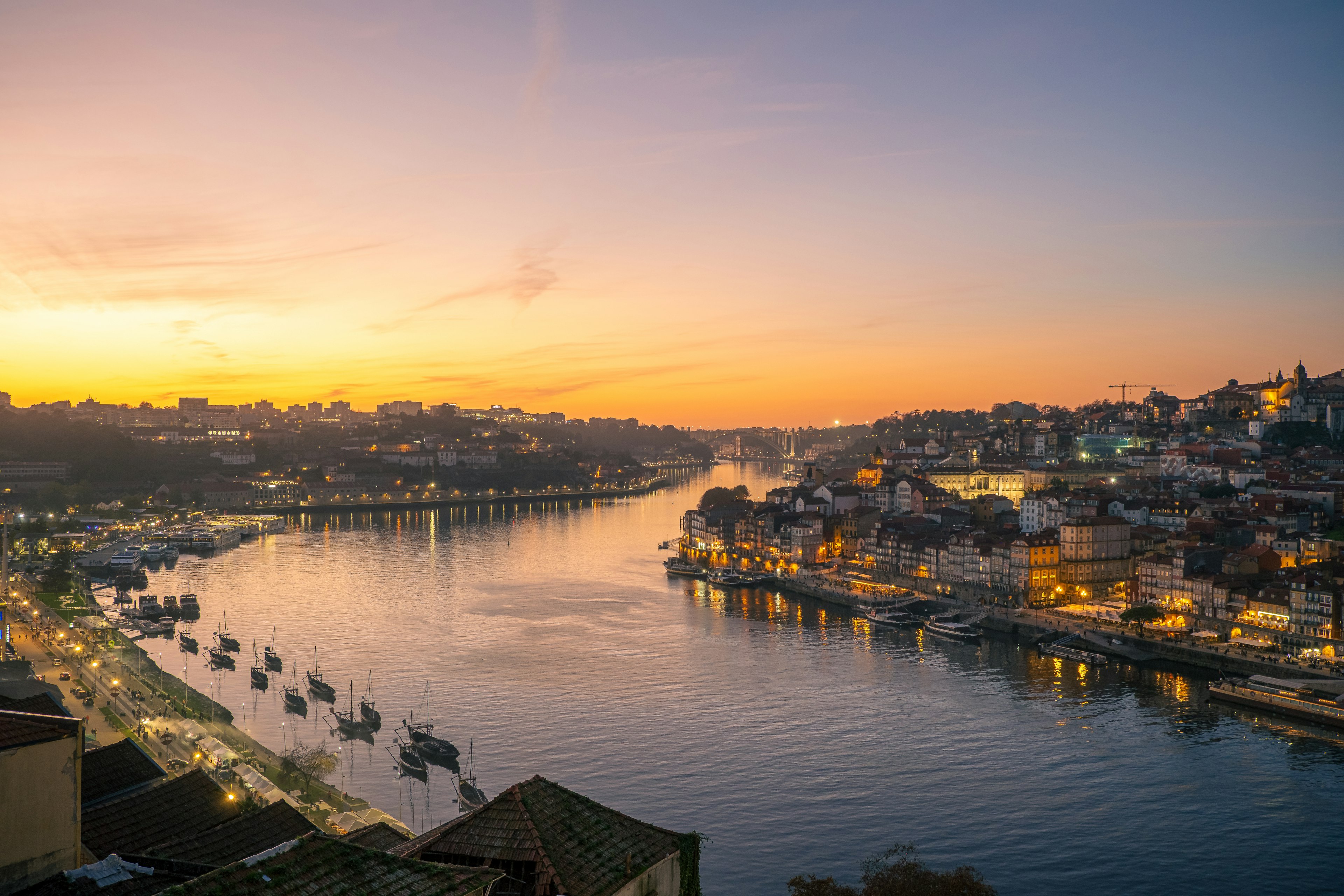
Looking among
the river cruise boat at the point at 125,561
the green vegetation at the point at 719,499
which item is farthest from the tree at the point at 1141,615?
the river cruise boat at the point at 125,561

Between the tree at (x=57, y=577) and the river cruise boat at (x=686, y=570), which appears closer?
the tree at (x=57, y=577)

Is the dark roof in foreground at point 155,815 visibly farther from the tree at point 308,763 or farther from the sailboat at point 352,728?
the sailboat at point 352,728

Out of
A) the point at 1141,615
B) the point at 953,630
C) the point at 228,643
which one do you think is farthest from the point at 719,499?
the point at 228,643

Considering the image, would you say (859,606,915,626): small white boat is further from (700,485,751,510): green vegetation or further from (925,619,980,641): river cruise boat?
(700,485,751,510): green vegetation

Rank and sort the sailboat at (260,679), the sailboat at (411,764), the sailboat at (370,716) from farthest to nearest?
the sailboat at (260,679), the sailboat at (370,716), the sailboat at (411,764)

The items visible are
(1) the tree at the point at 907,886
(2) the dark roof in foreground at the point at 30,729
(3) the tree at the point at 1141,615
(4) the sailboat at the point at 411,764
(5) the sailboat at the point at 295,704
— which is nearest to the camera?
(2) the dark roof in foreground at the point at 30,729
